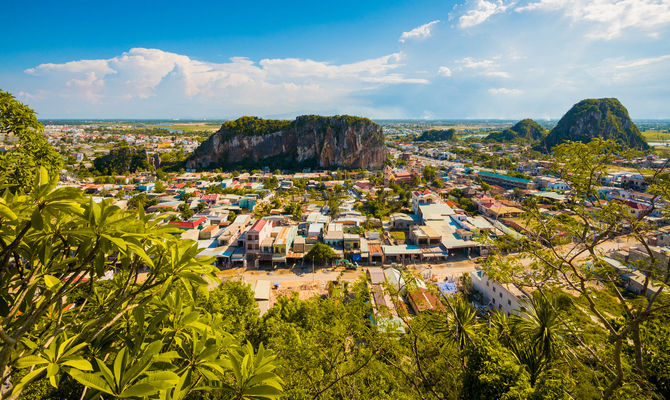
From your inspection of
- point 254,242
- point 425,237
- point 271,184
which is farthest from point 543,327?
point 271,184

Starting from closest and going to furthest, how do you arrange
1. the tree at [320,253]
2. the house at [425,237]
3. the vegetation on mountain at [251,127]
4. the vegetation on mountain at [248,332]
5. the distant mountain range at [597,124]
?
1. the vegetation on mountain at [248,332]
2. the tree at [320,253]
3. the house at [425,237]
4. the vegetation on mountain at [251,127]
5. the distant mountain range at [597,124]

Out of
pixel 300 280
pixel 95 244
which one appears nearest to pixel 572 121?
pixel 300 280

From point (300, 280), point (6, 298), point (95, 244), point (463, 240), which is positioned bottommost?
point (300, 280)

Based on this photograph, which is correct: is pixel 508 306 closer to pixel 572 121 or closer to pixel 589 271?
pixel 589 271

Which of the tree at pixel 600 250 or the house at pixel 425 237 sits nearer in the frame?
the tree at pixel 600 250

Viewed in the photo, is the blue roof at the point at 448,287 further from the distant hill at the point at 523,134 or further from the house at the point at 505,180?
the distant hill at the point at 523,134

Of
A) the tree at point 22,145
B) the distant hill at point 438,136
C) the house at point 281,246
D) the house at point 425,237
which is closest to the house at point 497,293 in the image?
the house at point 425,237
